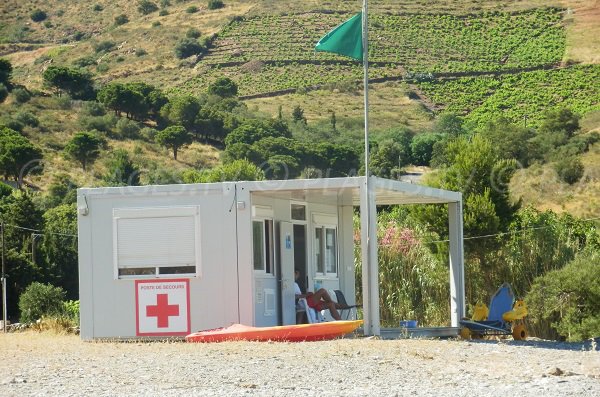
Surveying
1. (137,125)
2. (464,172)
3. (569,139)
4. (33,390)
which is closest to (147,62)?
(137,125)

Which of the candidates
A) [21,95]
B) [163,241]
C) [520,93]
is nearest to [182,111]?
[21,95]

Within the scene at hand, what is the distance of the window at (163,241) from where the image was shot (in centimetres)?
1834

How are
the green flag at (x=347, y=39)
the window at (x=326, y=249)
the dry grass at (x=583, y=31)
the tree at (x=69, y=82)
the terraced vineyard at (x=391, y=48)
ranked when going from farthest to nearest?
the dry grass at (x=583, y=31) → the terraced vineyard at (x=391, y=48) → the tree at (x=69, y=82) → the window at (x=326, y=249) → the green flag at (x=347, y=39)

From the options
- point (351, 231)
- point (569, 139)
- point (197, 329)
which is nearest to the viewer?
point (197, 329)

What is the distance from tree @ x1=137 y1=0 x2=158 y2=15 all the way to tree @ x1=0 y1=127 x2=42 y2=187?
61.7 meters

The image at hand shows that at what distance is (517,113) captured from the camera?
87.6 m

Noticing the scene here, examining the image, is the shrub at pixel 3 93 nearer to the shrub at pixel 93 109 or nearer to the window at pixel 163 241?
the shrub at pixel 93 109

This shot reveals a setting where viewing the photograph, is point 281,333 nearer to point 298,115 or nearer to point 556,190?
point 556,190

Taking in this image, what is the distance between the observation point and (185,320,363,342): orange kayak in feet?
56.1

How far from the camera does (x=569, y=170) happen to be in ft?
198

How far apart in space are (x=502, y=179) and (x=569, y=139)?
44183 mm

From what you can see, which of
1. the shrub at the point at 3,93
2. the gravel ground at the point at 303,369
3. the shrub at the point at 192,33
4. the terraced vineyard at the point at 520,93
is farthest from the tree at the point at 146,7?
the gravel ground at the point at 303,369

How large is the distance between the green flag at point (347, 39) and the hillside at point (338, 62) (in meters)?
49.1

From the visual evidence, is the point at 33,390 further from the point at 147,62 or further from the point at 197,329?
the point at 147,62
